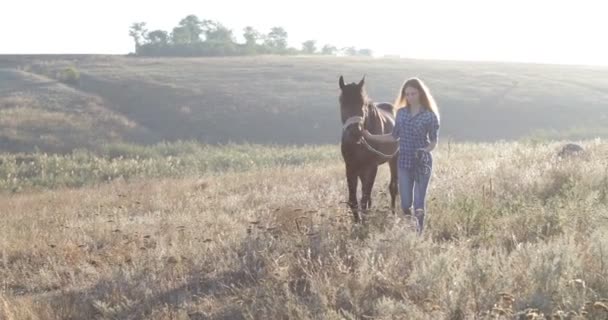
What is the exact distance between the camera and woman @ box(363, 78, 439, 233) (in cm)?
711

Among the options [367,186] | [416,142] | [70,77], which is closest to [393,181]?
[367,186]

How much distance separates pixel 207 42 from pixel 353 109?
96703 mm

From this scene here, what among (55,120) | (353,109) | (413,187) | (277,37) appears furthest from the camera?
(277,37)

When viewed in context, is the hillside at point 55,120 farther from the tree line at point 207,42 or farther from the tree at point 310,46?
the tree at point 310,46

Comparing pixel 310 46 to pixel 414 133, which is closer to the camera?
pixel 414 133

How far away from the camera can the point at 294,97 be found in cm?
5016

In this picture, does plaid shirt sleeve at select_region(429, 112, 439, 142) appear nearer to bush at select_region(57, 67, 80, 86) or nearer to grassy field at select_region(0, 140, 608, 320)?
grassy field at select_region(0, 140, 608, 320)

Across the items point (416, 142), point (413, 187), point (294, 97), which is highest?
point (416, 142)

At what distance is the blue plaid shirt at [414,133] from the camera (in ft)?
23.3

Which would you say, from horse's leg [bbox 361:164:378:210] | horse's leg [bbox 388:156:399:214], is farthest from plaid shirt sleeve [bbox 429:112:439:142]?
horse's leg [bbox 388:156:399:214]

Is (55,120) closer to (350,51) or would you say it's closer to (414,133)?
(414,133)

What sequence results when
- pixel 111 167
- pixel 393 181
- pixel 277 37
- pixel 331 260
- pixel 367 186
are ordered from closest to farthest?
pixel 331 260, pixel 367 186, pixel 393 181, pixel 111 167, pixel 277 37

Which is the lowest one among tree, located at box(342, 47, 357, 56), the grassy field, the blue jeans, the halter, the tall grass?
the tall grass

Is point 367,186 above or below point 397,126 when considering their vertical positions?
below
